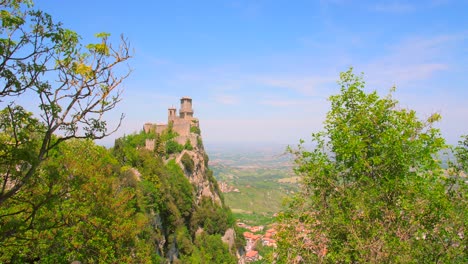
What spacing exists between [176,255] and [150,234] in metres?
9.82

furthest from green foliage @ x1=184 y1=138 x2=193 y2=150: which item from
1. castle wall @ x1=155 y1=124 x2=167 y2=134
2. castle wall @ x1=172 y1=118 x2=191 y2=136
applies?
castle wall @ x1=155 y1=124 x2=167 y2=134

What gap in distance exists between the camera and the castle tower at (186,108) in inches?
1918

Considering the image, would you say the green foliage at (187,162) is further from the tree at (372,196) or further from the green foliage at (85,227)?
the tree at (372,196)

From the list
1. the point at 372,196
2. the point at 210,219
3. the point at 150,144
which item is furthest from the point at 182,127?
the point at 372,196

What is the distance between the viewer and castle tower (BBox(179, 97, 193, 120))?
4872 cm

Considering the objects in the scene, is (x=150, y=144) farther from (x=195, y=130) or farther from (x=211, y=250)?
(x=211, y=250)

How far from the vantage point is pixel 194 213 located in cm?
3850

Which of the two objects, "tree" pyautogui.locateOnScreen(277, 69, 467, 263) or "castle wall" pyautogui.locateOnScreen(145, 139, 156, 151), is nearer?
"tree" pyautogui.locateOnScreen(277, 69, 467, 263)

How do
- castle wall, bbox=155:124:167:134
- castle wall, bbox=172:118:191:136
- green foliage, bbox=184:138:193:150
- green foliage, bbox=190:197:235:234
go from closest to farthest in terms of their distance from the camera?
green foliage, bbox=190:197:235:234 < green foliage, bbox=184:138:193:150 < castle wall, bbox=172:118:191:136 < castle wall, bbox=155:124:167:134

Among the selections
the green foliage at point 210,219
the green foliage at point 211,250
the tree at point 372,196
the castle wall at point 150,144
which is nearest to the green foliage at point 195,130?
the castle wall at point 150,144

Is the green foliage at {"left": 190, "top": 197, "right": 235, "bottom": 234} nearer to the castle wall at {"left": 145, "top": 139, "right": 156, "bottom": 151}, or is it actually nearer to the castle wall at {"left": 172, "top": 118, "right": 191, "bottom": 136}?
the castle wall at {"left": 172, "top": 118, "right": 191, "bottom": 136}

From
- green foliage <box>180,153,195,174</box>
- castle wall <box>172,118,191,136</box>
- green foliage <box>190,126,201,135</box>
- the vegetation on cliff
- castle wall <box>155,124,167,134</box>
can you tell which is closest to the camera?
the vegetation on cliff

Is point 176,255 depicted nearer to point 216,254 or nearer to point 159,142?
point 216,254

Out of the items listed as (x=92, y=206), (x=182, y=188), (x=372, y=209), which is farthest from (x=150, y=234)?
(x=372, y=209)
